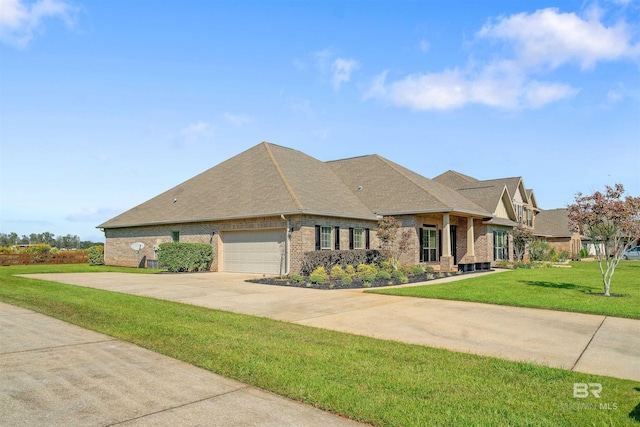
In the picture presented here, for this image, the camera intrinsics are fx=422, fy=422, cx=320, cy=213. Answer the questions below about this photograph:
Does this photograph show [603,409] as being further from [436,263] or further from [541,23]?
[436,263]

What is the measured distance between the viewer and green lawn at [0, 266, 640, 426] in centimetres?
420

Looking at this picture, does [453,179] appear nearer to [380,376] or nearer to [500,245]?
[500,245]

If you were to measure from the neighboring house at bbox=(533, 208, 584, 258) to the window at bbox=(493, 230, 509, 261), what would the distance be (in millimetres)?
14504

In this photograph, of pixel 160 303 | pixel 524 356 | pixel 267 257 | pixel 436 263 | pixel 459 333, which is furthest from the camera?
pixel 436 263

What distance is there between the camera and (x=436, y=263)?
26.8 meters

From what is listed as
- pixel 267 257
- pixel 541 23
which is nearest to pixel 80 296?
pixel 267 257

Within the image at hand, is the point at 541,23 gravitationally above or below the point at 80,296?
above

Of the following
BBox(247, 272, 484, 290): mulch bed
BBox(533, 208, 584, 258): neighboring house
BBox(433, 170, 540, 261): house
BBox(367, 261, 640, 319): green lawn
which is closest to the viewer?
BBox(367, 261, 640, 319): green lawn

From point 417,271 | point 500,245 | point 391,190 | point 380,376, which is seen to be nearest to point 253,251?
point 417,271

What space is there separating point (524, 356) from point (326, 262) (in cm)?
1405

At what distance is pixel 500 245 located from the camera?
3159cm

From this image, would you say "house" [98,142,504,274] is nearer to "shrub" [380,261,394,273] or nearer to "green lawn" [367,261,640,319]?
"shrub" [380,261,394,273]

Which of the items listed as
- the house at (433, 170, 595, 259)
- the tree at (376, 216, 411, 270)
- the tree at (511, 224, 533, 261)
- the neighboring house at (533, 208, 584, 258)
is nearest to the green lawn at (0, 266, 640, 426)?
the tree at (376, 216, 411, 270)

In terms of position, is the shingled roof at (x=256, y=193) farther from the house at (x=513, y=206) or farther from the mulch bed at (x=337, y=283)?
the house at (x=513, y=206)
